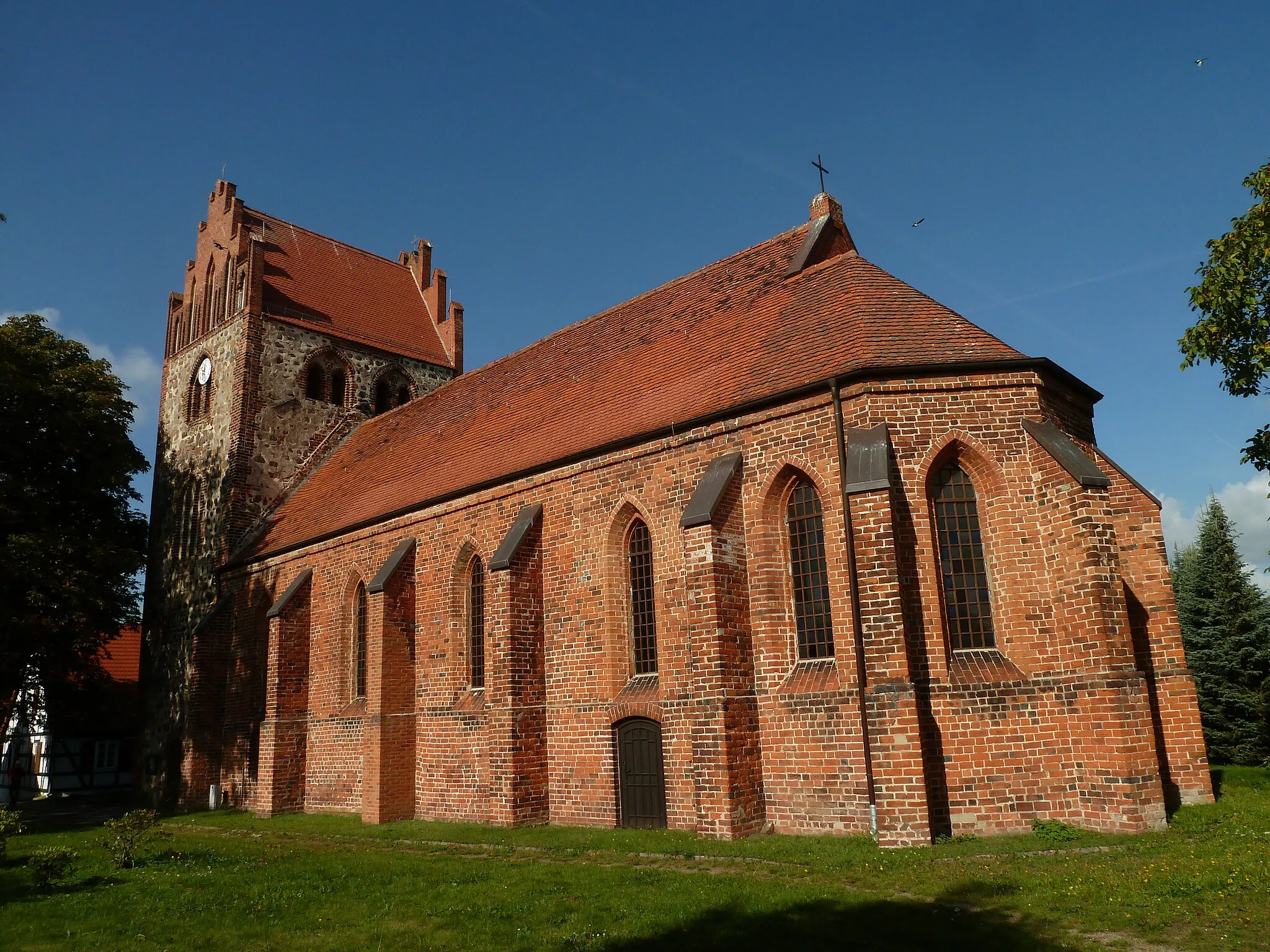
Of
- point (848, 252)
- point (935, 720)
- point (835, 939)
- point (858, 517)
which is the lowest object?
point (835, 939)

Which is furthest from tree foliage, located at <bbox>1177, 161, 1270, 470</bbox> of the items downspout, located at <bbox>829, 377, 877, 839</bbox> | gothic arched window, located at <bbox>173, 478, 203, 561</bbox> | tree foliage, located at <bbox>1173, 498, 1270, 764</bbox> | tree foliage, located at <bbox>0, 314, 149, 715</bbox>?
gothic arched window, located at <bbox>173, 478, 203, 561</bbox>

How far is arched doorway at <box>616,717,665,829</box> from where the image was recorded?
48.5 ft

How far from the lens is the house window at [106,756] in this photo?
33.5m

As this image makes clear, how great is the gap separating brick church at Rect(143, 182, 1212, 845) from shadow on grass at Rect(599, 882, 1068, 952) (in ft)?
10.8

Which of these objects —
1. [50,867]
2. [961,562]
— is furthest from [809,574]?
[50,867]

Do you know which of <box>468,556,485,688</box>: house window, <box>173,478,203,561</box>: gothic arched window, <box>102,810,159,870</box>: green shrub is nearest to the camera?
<box>102,810,159,870</box>: green shrub

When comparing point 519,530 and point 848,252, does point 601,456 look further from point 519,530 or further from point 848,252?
point 848,252

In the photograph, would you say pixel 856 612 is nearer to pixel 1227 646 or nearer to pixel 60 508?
pixel 1227 646

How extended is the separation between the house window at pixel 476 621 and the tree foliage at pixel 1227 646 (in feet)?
52.5

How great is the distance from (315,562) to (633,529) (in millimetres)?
10483

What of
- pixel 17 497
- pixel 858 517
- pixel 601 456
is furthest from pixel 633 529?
pixel 17 497

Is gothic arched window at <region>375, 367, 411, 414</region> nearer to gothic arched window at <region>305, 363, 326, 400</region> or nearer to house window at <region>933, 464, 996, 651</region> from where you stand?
gothic arched window at <region>305, 363, 326, 400</region>

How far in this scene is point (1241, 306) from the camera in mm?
14180

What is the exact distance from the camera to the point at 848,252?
1766 cm
